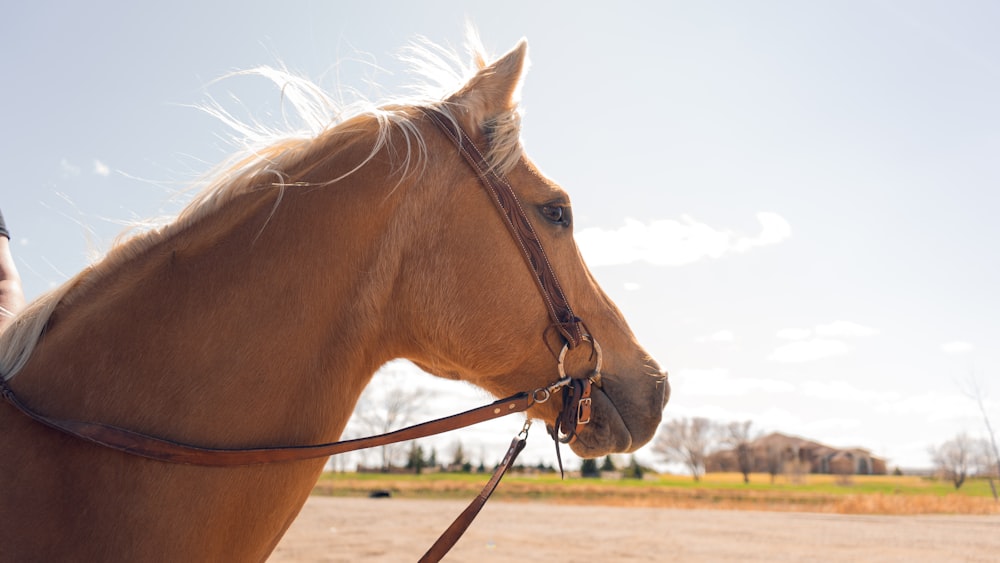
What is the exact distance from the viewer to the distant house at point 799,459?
80.1 metres

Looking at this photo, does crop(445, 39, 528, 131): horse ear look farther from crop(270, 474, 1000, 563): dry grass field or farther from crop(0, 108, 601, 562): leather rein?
crop(270, 474, 1000, 563): dry grass field

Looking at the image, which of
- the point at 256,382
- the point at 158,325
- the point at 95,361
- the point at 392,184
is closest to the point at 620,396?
the point at 392,184

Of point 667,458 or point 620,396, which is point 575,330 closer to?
point 620,396

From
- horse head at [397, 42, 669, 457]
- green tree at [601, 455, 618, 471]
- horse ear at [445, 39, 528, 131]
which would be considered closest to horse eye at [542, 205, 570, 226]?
horse head at [397, 42, 669, 457]

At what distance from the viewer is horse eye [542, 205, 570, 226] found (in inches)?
92.1

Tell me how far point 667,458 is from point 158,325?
81753mm

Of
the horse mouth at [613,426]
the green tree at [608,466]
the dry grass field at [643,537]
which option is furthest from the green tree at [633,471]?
the horse mouth at [613,426]

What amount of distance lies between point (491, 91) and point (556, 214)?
19.7 inches

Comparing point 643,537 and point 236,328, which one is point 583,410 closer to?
point 236,328

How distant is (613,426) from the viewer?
7.66 ft

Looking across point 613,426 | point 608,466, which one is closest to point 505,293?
point 613,426

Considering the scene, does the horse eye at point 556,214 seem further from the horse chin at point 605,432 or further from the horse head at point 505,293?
the horse chin at point 605,432

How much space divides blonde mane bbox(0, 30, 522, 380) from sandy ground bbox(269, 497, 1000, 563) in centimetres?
1146

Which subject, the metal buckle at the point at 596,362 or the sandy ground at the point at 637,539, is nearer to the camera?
the metal buckle at the point at 596,362
